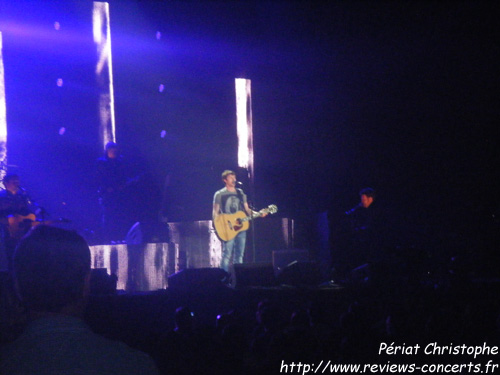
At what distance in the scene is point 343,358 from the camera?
12.5ft

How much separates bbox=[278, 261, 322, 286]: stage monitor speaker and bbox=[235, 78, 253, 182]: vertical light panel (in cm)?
399

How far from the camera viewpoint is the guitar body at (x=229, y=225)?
9.29 m

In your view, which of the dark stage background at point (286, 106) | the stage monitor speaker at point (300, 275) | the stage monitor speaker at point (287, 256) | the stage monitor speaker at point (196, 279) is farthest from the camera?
the dark stage background at point (286, 106)

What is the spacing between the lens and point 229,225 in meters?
9.32

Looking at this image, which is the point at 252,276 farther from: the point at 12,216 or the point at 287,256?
the point at 12,216

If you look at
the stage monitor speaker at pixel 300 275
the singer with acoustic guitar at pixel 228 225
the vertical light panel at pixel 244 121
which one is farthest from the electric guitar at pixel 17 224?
the vertical light panel at pixel 244 121

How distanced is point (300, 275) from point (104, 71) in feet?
17.4

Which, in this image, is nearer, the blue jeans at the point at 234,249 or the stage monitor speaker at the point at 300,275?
the stage monitor speaker at the point at 300,275

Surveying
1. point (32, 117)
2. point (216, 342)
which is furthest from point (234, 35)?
point (216, 342)

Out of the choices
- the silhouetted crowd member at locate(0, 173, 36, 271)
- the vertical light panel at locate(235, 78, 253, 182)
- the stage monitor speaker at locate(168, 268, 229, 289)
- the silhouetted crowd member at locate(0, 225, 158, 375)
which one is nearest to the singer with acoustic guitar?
the vertical light panel at locate(235, 78, 253, 182)

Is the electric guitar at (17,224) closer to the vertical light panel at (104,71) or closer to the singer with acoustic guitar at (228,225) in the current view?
the singer with acoustic guitar at (228,225)

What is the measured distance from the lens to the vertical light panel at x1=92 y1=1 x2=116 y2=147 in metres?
10.1

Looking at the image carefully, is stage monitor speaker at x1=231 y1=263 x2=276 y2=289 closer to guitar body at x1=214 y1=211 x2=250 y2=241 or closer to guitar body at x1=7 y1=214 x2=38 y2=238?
guitar body at x1=214 y1=211 x2=250 y2=241

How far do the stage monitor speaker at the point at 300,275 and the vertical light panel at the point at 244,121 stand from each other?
3.99m
